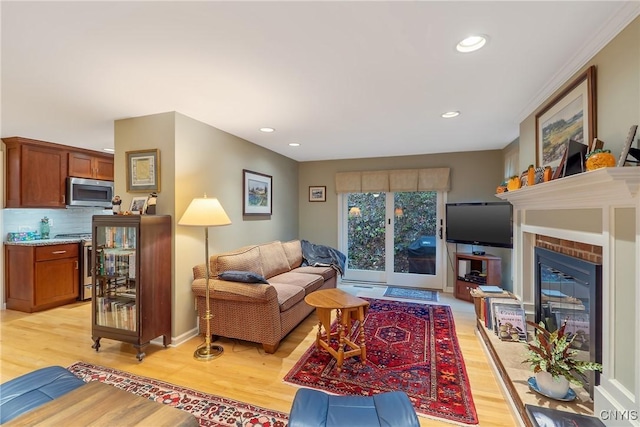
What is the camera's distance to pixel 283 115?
2.96 metres

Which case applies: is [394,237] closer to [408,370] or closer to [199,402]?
[408,370]

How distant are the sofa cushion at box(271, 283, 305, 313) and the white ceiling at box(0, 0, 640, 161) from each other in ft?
6.03

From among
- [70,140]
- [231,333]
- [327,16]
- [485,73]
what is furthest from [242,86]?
[70,140]

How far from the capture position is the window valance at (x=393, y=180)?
4762 millimetres

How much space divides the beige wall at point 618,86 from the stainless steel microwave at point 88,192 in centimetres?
591

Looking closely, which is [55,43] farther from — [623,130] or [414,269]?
[414,269]

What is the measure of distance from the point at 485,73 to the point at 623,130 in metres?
0.91

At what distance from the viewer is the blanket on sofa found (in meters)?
4.46

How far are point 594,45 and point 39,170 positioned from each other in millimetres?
5995

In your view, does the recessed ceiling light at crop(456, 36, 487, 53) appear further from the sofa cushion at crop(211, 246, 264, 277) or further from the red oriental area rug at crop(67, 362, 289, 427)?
the sofa cushion at crop(211, 246, 264, 277)

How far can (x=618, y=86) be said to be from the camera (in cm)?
154

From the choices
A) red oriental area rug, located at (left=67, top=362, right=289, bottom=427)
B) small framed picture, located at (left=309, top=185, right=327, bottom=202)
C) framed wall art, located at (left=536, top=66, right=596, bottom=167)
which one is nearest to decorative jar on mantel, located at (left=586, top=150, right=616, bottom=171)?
framed wall art, located at (left=536, top=66, right=596, bottom=167)

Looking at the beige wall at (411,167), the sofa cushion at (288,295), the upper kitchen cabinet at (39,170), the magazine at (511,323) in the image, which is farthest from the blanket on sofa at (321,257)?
the upper kitchen cabinet at (39,170)

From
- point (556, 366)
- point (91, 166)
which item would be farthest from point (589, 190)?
point (91, 166)
